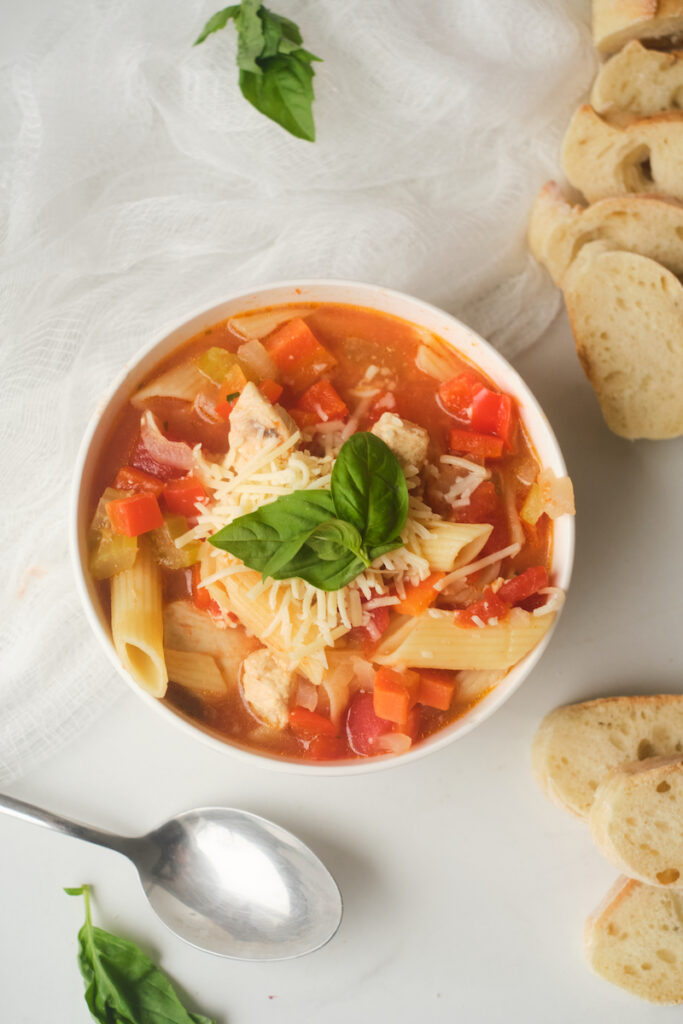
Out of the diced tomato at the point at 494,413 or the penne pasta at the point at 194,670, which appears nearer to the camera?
the penne pasta at the point at 194,670

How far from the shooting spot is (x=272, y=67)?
130 inches

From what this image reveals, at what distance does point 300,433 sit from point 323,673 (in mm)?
787

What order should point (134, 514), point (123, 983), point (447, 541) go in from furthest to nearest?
point (123, 983), point (134, 514), point (447, 541)

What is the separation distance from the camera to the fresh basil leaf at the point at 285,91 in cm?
331

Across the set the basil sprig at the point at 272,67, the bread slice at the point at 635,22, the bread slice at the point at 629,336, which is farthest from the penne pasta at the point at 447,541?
the bread slice at the point at 635,22

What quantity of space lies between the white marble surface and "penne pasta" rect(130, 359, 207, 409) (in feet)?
3.80

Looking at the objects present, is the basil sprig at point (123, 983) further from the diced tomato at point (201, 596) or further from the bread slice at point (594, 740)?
the bread slice at point (594, 740)

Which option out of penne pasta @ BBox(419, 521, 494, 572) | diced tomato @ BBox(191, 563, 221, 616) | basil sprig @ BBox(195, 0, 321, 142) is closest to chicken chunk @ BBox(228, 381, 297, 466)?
diced tomato @ BBox(191, 563, 221, 616)

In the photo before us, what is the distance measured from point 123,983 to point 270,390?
2264 mm

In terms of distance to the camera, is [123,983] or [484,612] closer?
[484,612]

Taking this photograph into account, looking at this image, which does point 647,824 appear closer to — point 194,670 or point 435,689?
point 435,689

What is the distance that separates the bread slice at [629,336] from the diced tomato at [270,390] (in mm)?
1254

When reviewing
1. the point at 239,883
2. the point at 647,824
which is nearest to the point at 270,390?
the point at 239,883

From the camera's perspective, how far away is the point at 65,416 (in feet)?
11.4
